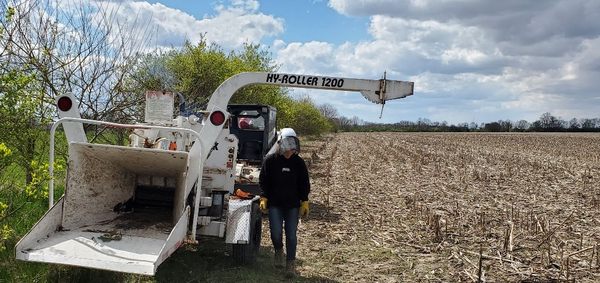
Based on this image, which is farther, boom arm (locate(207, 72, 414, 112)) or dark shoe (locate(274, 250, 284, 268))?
boom arm (locate(207, 72, 414, 112))

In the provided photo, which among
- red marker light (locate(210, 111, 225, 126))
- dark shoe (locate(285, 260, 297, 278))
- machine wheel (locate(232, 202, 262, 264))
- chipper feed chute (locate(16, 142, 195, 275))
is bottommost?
dark shoe (locate(285, 260, 297, 278))

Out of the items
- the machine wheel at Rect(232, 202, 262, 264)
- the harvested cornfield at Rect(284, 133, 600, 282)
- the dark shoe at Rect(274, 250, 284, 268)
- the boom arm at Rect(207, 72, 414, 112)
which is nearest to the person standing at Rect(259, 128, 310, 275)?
the dark shoe at Rect(274, 250, 284, 268)

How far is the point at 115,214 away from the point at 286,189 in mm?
2115

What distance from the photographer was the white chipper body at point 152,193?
5082 millimetres

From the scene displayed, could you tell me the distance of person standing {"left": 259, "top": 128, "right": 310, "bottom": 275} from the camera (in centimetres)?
666

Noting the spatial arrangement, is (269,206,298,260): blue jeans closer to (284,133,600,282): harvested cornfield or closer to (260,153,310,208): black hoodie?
(260,153,310,208): black hoodie

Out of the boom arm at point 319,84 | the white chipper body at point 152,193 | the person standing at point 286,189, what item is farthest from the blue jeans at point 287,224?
the boom arm at point 319,84

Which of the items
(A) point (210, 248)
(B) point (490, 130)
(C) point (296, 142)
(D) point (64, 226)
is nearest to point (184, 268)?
(A) point (210, 248)

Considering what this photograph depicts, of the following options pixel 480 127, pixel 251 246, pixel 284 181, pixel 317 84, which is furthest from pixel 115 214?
pixel 480 127

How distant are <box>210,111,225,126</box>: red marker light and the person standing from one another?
45.9 inches

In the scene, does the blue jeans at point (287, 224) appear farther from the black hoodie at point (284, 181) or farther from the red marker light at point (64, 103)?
the red marker light at point (64, 103)

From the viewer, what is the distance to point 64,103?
573 cm

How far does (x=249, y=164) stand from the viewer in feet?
37.6

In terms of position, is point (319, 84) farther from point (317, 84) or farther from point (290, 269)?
point (290, 269)
